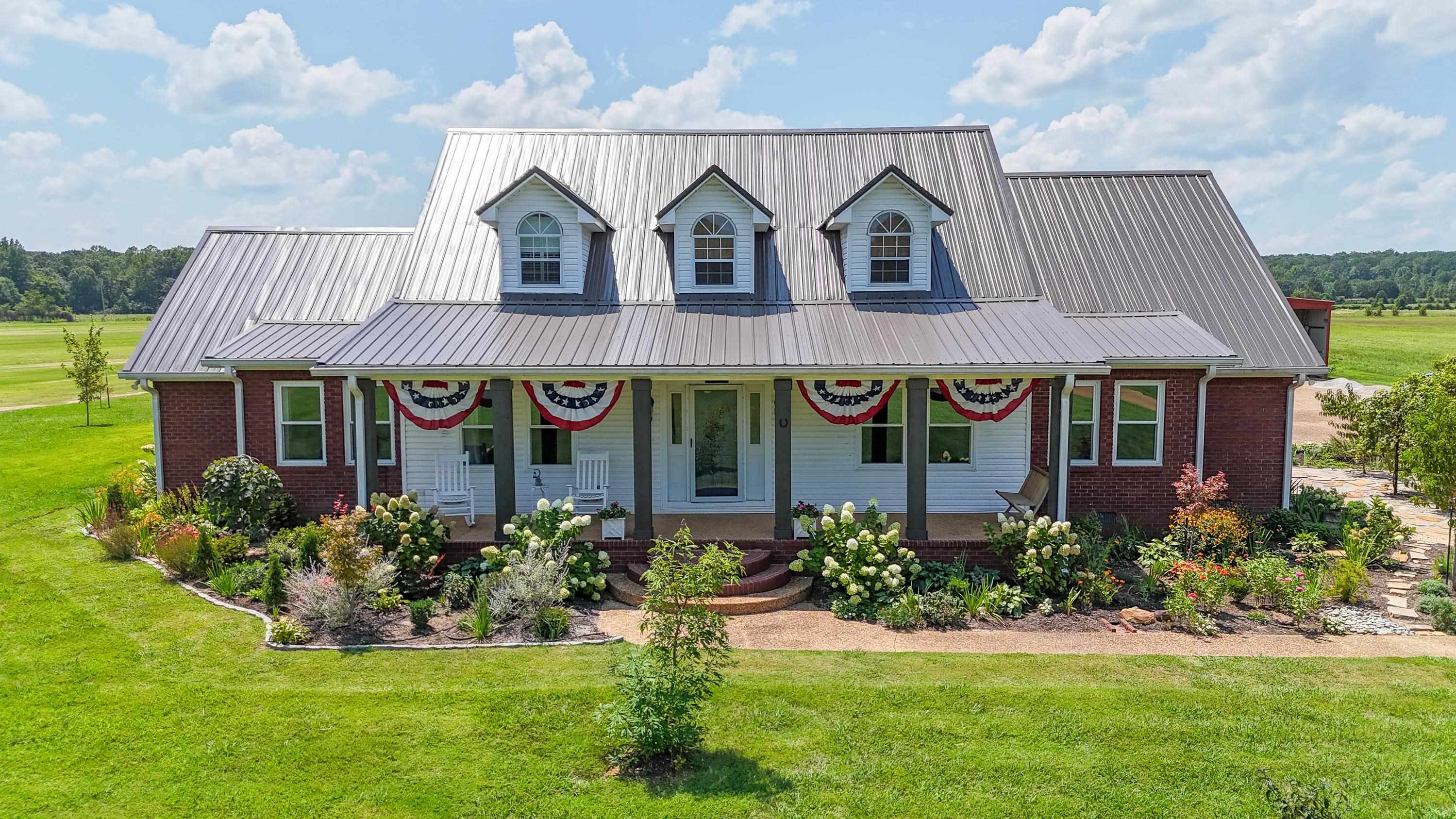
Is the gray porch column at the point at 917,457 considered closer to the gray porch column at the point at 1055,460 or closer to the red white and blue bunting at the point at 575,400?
the gray porch column at the point at 1055,460

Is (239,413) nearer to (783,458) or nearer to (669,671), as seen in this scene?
(783,458)

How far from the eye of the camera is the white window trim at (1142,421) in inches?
591

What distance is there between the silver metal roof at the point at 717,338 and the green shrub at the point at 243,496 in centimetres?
310

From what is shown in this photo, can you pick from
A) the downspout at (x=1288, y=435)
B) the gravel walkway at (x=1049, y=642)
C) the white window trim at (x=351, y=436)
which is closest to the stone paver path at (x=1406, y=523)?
the gravel walkway at (x=1049, y=642)

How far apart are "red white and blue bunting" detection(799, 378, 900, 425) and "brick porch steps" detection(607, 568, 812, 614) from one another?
254 centimetres

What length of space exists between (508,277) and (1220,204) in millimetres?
15078

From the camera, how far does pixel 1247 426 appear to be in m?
15.7

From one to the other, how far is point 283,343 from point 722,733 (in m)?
11.2

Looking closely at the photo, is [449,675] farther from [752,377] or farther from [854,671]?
[752,377]

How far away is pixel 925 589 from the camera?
12023 millimetres

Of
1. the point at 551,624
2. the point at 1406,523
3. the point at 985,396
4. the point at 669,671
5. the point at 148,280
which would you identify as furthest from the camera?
the point at 148,280

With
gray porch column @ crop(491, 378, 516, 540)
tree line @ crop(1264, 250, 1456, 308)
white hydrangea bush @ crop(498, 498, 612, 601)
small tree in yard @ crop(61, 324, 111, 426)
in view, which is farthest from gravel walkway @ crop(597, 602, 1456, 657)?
tree line @ crop(1264, 250, 1456, 308)

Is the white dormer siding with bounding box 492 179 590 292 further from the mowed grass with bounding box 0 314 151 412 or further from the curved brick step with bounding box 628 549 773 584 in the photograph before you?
the mowed grass with bounding box 0 314 151 412

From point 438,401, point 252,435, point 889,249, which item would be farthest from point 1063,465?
point 252,435
